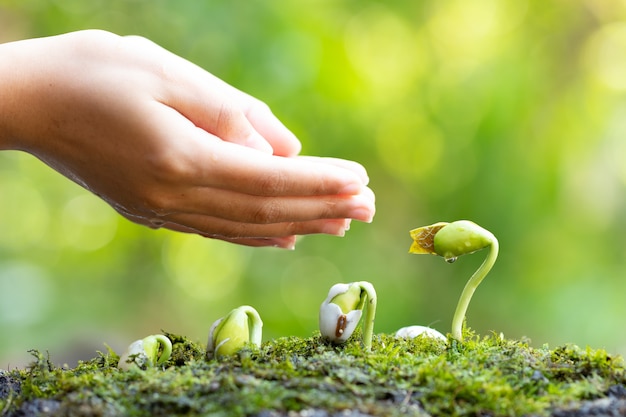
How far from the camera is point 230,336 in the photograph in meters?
0.75

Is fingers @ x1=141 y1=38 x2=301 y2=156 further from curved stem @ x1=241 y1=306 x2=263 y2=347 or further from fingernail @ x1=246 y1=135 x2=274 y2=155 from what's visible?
curved stem @ x1=241 y1=306 x2=263 y2=347

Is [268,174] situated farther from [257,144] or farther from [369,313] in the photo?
[369,313]

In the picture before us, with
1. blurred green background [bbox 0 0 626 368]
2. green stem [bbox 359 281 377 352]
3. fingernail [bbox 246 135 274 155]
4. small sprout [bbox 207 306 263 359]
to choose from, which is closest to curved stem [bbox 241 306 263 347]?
small sprout [bbox 207 306 263 359]

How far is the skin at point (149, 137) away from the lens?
2.54 ft

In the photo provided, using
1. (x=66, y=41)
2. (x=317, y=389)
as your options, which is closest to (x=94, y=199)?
(x=66, y=41)

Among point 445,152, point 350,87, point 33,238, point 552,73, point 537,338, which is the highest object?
point 552,73

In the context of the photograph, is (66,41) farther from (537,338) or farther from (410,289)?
(537,338)

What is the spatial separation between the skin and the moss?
20 centimetres

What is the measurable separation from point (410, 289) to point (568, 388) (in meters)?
1.99

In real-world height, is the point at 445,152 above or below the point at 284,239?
above

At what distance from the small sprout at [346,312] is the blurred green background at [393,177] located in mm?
1794

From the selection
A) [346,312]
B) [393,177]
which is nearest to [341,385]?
[346,312]

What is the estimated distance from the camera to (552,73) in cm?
286

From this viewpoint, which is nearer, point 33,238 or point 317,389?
point 317,389
